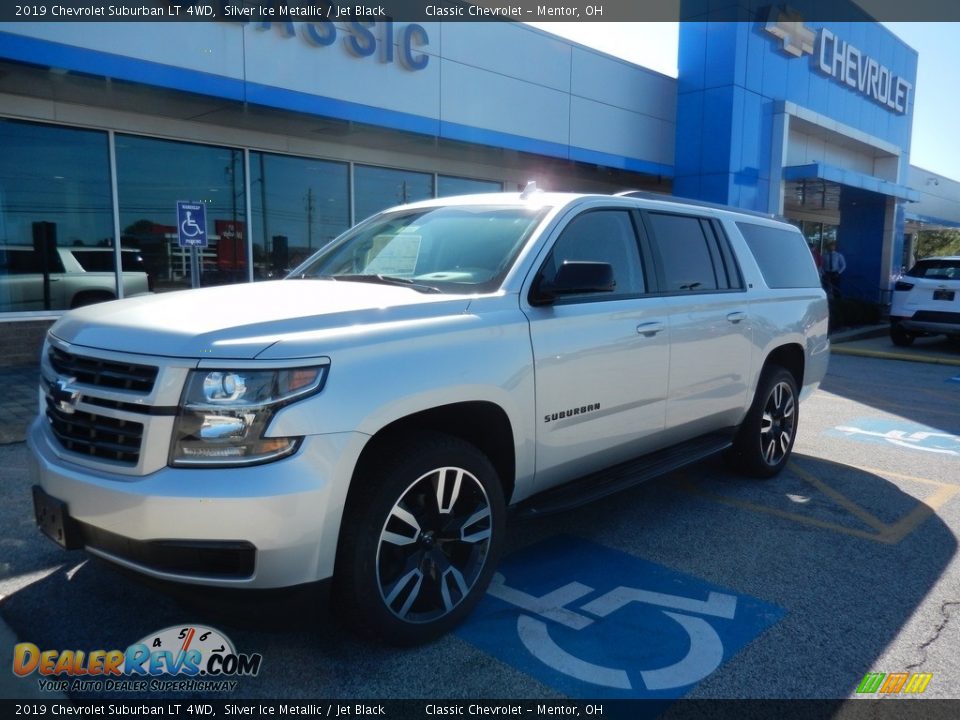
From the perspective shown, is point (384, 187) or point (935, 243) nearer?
point (384, 187)

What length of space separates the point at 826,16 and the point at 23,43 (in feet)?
56.6

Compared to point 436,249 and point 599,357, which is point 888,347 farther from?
point 436,249

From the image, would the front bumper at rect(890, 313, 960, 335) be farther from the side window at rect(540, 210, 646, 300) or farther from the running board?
the side window at rect(540, 210, 646, 300)

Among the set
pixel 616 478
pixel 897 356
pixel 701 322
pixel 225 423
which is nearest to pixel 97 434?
pixel 225 423

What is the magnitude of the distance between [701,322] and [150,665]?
3.46m

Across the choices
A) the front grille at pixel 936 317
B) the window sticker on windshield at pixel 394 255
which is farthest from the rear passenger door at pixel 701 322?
the front grille at pixel 936 317

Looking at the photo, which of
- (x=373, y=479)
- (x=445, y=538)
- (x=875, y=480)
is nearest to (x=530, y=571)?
(x=445, y=538)

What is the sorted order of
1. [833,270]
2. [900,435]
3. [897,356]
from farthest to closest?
[833,270] < [897,356] < [900,435]

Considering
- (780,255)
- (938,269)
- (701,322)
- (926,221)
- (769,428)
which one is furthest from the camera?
(926,221)

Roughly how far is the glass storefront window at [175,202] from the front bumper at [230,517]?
8.77 m

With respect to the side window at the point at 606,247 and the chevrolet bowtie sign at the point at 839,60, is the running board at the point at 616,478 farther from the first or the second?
the chevrolet bowtie sign at the point at 839,60

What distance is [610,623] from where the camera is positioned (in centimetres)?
332

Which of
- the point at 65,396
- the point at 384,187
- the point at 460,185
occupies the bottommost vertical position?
the point at 65,396

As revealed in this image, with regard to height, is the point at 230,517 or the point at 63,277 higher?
the point at 63,277
